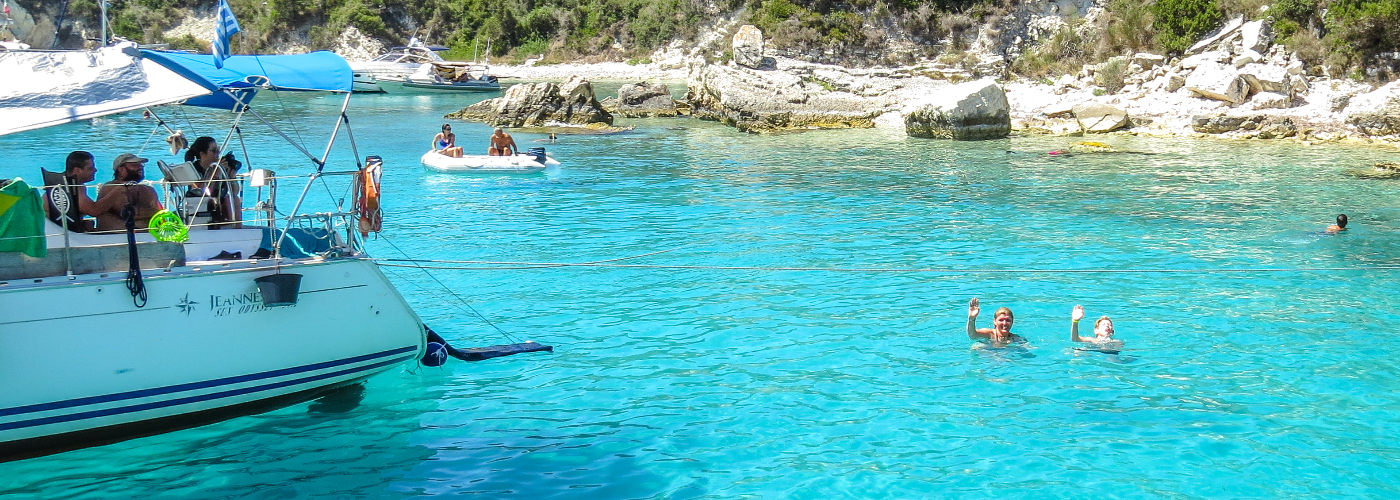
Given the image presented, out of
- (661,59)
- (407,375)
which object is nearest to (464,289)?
(407,375)

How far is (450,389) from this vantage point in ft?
33.8

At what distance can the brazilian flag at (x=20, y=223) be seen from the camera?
780 cm

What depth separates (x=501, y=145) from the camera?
26.3 meters

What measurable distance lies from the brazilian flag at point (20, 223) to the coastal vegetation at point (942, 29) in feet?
124

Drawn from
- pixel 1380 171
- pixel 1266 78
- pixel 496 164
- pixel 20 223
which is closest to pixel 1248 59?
pixel 1266 78

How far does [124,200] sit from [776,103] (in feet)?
108

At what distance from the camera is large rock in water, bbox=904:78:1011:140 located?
33.0m

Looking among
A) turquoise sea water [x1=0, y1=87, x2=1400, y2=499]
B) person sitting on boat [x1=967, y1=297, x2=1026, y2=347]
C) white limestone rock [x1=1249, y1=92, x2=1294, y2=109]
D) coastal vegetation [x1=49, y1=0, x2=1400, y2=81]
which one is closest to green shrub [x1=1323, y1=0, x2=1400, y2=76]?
coastal vegetation [x1=49, y1=0, x2=1400, y2=81]

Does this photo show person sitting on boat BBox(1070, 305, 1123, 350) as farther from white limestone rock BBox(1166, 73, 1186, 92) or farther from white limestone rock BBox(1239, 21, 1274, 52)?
white limestone rock BBox(1239, 21, 1274, 52)

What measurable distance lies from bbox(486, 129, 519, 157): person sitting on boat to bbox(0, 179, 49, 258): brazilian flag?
1817cm

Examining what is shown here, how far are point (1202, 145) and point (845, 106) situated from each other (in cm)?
1432

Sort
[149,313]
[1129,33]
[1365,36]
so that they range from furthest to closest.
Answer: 1. [1129,33]
2. [1365,36]
3. [149,313]

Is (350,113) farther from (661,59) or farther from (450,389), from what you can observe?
(450,389)

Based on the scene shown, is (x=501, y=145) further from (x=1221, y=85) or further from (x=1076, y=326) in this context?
(x=1221, y=85)
